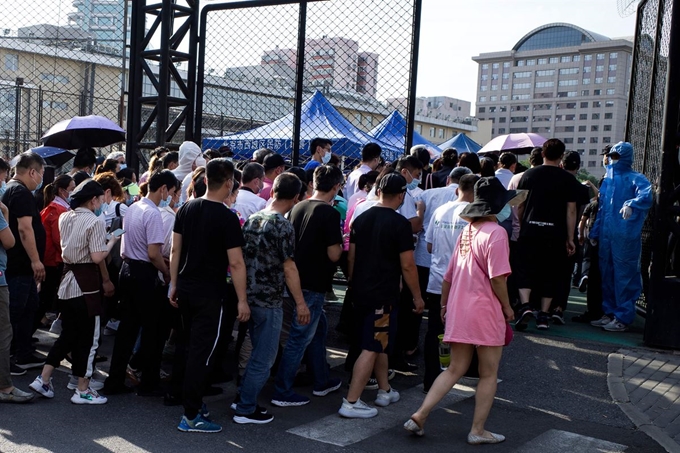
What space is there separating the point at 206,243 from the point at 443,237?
2.06 meters

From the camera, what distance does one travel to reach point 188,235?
5.05 metres

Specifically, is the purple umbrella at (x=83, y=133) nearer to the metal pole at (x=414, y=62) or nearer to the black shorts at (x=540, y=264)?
the metal pole at (x=414, y=62)

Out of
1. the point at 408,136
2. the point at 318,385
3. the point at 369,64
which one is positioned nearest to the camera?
the point at 318,385

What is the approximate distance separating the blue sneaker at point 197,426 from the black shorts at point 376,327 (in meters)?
1.24

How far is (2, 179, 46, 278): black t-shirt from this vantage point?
6055 mm

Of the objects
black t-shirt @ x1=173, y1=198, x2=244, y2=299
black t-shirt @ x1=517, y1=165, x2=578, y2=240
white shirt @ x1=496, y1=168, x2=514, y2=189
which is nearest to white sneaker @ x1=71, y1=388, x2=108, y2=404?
black t-shirt @ x1=173, y1=198, x2=244, y2=299

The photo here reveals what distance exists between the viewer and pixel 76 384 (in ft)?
19.2

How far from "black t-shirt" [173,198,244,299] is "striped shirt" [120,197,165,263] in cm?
69

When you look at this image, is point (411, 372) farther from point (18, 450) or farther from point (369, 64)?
point (369, 64)

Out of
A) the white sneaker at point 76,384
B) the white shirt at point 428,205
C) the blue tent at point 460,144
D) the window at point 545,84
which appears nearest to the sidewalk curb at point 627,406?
the white shirt at point 428,205

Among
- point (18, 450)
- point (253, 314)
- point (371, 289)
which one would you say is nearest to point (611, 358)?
point (371, 289)

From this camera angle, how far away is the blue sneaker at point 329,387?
605 centimetres

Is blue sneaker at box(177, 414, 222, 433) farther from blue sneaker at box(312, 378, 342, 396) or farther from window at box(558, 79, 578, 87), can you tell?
window at box(558, 79, 578, 87)

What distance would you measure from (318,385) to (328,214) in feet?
4.73
